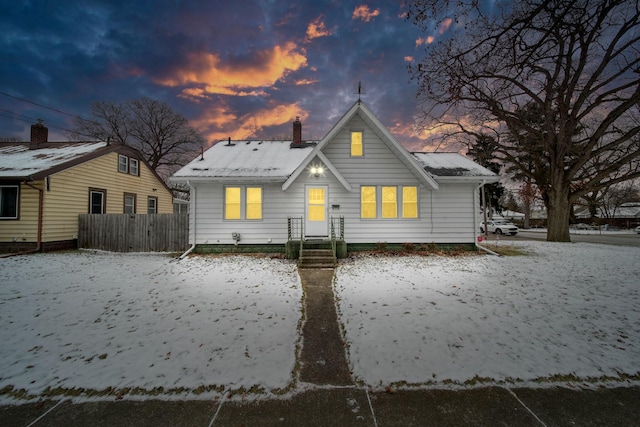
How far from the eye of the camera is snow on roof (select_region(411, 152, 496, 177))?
1195 centimetres

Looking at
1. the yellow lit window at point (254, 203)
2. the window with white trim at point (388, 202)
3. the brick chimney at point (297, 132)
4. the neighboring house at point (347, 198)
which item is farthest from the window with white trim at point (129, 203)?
the window with white trim at point (388, 202)

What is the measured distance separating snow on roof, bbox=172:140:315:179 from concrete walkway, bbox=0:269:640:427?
937 centimetres

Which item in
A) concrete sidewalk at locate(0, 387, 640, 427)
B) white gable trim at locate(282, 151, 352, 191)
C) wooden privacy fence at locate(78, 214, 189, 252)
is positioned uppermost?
white gable trim at locate(282, 151, 352, 191)

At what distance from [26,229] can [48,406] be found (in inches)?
573

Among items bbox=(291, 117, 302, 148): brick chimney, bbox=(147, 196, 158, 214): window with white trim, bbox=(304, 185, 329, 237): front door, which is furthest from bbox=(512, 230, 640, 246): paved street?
bbox=(147, 196, 158, 214): window with white trim

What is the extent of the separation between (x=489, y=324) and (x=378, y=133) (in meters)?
9.09

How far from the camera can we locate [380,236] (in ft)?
38.8

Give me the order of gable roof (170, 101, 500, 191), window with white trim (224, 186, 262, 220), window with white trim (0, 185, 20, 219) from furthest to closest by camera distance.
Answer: window with white trim (0, 185, 20, 219) → window with white trim (224, 186, 262, 220) → gable roof (170, 101, 500, 191)

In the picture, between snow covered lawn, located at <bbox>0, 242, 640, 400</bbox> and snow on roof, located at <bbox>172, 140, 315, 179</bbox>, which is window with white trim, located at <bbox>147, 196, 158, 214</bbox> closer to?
snow on roof, located at <bbox>172, 140, 315, 179</bbox>

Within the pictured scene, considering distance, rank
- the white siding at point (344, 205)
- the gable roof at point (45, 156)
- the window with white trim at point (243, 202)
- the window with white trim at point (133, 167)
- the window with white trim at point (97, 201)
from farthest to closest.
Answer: the window with white trim at point (133, 167) < the window with white trim at point (97, 201) < the gable roof at point (45, 156) < the window with white trim at point (243, 202) < the white siding at point (344, 205)

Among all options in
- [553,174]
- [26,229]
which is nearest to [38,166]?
[26,229]

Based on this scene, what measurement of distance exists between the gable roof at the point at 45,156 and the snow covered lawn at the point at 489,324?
50.0 feet

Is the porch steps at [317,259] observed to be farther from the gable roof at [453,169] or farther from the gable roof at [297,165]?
the gable roof at [453,169]

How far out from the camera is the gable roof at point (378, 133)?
11.0 meters
